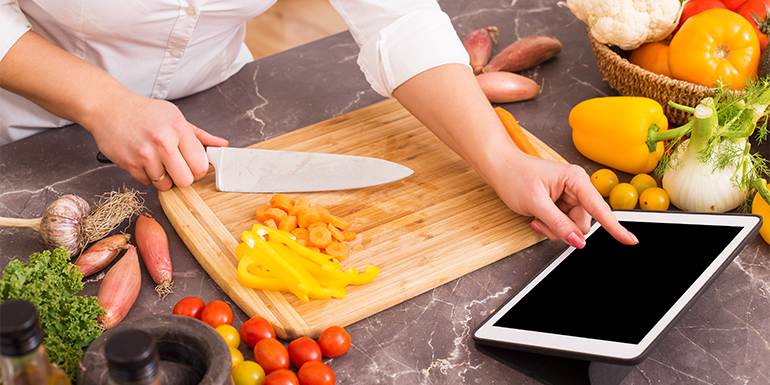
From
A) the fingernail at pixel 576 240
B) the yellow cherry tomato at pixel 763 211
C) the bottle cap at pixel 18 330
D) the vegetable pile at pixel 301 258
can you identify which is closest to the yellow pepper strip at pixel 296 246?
the vegetable pile at pixel 301 258

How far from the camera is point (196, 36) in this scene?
140 cm

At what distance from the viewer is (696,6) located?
135 cm

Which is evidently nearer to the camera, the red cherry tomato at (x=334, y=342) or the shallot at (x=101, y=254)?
the red cherry tomato at (x=334, y=342)

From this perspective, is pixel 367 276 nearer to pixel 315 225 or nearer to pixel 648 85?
pixel 315 225

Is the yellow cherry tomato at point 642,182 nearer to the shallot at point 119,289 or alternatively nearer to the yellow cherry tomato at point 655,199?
the yellow cherry tomato at point 655,199

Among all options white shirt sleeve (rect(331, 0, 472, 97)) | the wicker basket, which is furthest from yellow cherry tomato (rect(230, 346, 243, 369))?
the wicker basket

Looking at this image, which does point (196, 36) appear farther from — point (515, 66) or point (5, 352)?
point (5, 352)

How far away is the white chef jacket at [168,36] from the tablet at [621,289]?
0.54m

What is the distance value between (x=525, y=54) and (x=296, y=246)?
98cm

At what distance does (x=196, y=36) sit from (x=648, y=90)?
111 cm

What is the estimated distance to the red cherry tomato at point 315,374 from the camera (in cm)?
81

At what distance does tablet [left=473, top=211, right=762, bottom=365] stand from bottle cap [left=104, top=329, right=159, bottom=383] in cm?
54

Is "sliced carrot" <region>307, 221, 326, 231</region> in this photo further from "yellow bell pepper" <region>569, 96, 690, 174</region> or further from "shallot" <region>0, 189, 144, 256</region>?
"yellow bell pepper" <region>569, 96, 690, 174</region>

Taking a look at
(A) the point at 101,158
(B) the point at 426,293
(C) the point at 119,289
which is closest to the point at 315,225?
(B) the point at 426,293
